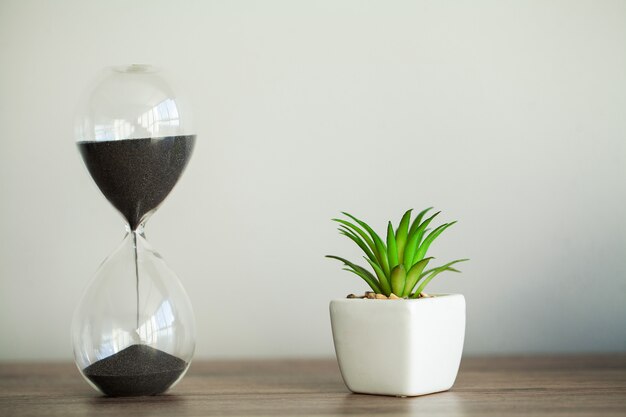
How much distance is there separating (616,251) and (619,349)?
154mm

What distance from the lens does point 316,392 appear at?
983 millimetres

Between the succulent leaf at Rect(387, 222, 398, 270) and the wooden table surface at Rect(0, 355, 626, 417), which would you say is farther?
the succulent leaf at Rect(387, 222, 398, 270)

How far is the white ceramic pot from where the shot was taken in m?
0.92

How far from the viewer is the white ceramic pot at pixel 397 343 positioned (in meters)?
0.92

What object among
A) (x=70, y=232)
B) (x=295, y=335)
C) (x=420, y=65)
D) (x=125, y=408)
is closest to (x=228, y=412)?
(x=125, y=408)

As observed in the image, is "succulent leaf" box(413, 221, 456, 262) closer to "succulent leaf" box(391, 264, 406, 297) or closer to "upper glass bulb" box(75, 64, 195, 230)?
"succulent leaf" box(391, 264, 406, 297)

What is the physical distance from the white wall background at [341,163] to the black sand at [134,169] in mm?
345

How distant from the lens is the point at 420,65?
1.29 meters

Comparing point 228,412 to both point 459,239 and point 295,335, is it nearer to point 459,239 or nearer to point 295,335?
point 295,335

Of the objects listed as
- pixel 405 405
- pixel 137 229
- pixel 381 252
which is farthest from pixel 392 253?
pixel 137 229

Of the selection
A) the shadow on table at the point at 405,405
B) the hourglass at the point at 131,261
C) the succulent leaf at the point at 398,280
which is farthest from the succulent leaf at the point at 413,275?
the hourglass at the point at 131,261

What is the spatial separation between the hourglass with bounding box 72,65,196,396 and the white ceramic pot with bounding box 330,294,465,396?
0.63 feet

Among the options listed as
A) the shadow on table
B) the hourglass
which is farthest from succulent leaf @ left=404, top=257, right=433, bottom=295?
the hourglass

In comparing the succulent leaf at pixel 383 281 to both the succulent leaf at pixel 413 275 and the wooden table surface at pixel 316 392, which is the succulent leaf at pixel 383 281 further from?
the wooden table surface at pixel 316 392
